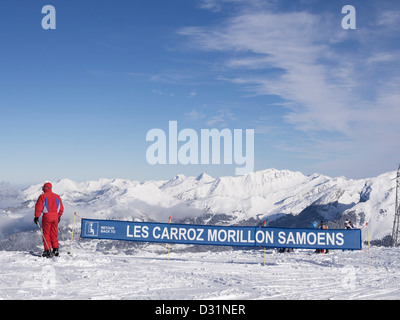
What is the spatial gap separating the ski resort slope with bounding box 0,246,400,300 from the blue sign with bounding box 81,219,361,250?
0.78m

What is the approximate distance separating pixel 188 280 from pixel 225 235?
15.6 feet

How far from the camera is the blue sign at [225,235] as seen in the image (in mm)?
14141

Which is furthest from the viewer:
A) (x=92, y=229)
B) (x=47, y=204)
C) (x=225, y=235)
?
(x=92, y=229)

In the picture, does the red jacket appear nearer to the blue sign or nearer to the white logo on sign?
the white logo on sign

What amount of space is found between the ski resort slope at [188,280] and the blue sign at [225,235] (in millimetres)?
779

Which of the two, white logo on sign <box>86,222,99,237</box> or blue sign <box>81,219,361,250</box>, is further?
white logo on sign <box>86,222,99,237</box>

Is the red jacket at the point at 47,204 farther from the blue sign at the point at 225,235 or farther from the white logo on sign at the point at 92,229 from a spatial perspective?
the blue sign at the point at 225,235

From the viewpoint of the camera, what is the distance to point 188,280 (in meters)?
10.1

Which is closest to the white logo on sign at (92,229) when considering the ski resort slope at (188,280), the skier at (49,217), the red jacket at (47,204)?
the ski resort slope at (188,280)

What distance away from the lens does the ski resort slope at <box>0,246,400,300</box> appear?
320 inches

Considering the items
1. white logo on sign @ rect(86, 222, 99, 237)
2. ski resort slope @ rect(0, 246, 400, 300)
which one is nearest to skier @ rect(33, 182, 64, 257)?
ski resort slope @ rect(0, 246, 400, 300)

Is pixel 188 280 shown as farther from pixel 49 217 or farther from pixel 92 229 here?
pixel 92 229

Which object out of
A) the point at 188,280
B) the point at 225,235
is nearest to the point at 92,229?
the point at 225,235
